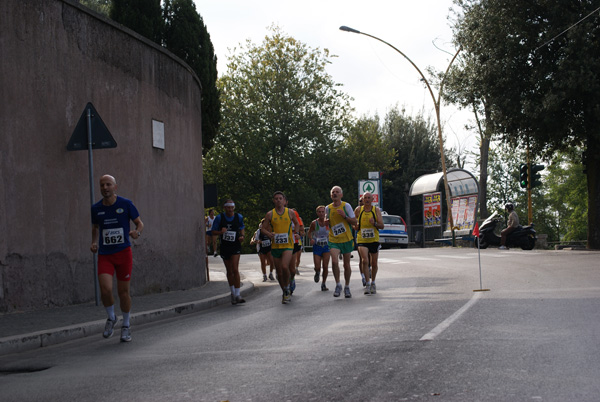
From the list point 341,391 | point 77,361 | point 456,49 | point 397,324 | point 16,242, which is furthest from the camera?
point 456,49

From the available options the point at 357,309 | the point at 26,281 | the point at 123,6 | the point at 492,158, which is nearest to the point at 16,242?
the point at 26,281

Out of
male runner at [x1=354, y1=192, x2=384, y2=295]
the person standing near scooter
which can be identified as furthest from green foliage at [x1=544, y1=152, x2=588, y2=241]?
male runner at [x1=354, y1=192, x2=384, y2=295]

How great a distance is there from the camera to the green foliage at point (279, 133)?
150 ft

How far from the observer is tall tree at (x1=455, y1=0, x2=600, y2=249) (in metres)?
25.4

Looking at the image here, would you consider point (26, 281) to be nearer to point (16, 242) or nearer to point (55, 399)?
point (16, 242)

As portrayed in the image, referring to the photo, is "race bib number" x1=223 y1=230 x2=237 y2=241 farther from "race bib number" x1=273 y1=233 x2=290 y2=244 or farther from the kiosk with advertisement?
the kiosk with advertisement

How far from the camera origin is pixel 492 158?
2776 inches

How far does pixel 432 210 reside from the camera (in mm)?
42281

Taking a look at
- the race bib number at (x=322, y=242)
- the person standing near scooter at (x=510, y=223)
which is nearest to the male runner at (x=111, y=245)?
the race bib number at (x=322, y=242)

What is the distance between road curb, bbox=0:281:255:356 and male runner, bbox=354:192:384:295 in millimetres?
2752

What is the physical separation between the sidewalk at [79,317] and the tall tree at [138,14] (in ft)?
22.7

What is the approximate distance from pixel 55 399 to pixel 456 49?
30310mm

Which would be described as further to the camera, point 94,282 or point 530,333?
point 94,282

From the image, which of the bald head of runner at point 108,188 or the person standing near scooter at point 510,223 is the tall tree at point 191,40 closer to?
the bald head of runner at point 108,188
